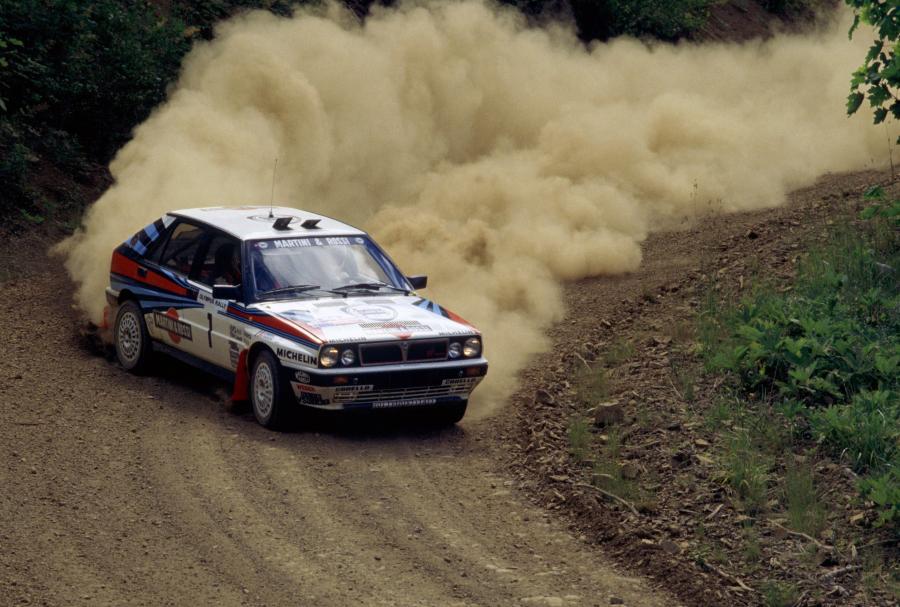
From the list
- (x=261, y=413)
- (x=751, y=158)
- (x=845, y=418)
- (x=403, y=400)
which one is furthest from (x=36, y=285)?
(x=751, y=158)

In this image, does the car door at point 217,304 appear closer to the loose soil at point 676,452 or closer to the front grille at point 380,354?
the front grille at point 380,354

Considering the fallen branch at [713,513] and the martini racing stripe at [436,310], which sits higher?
the martini racing stripe at [436,310]

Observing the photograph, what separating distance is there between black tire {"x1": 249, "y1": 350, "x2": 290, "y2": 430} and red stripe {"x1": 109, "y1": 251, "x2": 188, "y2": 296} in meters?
1.31

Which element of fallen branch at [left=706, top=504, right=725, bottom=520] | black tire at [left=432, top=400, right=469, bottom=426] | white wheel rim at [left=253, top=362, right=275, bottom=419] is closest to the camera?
fallen branch at [left=706, top=504, right=725, bottom=520]

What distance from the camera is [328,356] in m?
9.48

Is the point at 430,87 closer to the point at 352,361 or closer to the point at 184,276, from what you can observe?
the point at 184,276

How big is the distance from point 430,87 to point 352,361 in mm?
11374

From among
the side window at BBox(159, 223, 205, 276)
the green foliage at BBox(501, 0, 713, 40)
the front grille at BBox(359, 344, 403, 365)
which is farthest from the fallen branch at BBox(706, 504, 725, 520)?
the green foliage at BBox(501, 0, 713, 40)

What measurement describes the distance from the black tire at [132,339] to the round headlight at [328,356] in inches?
102

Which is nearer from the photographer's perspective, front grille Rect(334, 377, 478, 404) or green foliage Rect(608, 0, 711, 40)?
front grille Rect(334, 377, 478, 404)

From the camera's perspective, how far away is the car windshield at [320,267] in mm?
10438

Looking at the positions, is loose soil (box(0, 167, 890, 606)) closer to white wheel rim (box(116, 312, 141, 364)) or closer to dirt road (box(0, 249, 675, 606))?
dirt road (box(0, 249, 675, 606))

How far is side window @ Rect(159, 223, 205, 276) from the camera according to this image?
11.1m

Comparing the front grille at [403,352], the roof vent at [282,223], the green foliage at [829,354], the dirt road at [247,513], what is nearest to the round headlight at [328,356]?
the front grille at [403,352]
